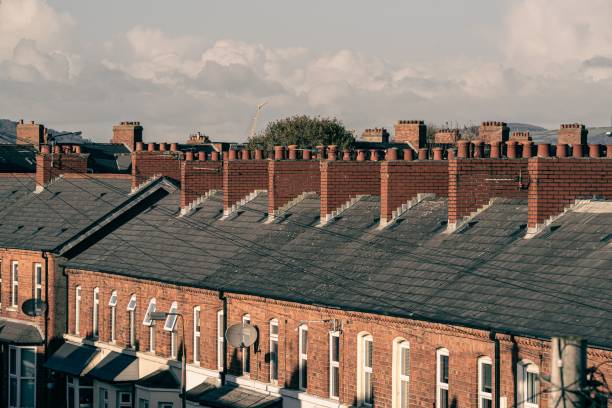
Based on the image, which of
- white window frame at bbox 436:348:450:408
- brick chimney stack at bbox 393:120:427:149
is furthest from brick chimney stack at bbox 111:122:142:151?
white window frame at bbox 436:348:450:408

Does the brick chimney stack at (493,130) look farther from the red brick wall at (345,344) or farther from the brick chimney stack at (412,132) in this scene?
the red brick wall at (345,344)

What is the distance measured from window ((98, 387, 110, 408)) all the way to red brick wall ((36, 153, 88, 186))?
16257mm

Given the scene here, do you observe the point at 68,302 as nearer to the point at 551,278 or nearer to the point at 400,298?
the point at 400,298

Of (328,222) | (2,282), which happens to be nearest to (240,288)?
(328,222)

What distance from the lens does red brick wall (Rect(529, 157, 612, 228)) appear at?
31.3m

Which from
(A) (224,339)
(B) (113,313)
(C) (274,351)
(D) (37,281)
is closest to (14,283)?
(D) (37,281)

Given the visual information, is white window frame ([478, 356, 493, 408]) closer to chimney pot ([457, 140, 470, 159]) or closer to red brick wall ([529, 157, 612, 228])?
red brick wall ([529, 157, 612, 228])

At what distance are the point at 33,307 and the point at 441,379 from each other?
22489 millimetres

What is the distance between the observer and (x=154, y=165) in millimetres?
53562

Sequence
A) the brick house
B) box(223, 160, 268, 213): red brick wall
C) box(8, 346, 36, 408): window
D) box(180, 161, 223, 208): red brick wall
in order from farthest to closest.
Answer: box(8, 346, 36, 408): window, box(180, 161, 223, 208): red brick wall, box(223, 160, 268, 213): red brick wall, the brick house

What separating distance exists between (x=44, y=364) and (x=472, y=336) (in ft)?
82.4

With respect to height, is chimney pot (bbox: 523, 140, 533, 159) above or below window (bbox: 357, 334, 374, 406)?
above

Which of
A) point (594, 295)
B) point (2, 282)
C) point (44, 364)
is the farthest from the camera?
point (2, 282)

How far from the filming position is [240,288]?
36344 mm
